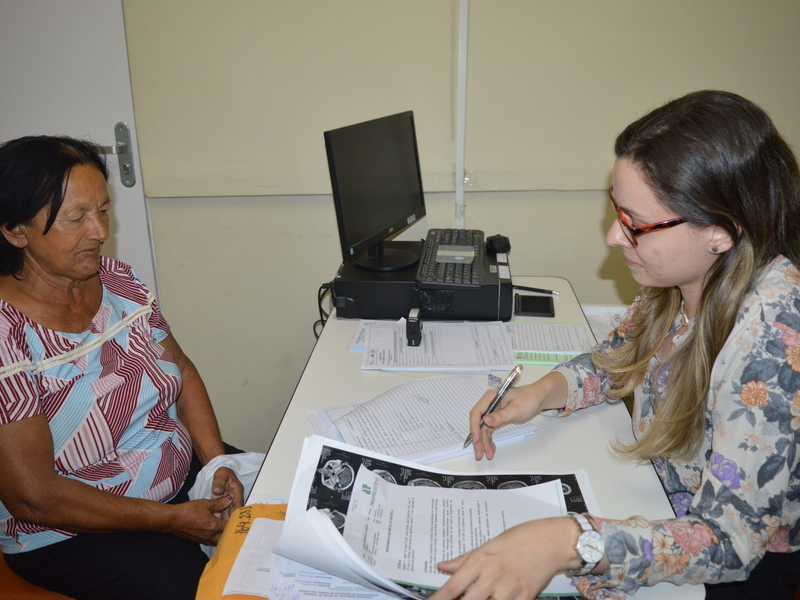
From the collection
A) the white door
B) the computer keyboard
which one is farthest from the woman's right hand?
the white door

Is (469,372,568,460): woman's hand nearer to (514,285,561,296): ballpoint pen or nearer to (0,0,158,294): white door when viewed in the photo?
(514,285,561,296): ballpoint pen

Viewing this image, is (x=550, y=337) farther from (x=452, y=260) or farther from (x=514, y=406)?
(x=514, y=406)

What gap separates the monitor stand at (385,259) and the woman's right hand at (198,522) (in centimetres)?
76

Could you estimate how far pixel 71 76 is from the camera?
6.89 ft

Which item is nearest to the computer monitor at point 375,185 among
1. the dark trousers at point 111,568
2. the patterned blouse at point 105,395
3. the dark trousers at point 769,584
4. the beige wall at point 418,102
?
the beige wall at point 418,102

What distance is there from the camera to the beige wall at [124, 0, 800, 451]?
6.39 ft

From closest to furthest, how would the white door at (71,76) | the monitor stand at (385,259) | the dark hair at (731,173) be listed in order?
the dark hair at (731,173) < the monitor stand at (385,259) < the white door at (71,76)

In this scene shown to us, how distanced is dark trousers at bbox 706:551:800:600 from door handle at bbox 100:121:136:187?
211cm

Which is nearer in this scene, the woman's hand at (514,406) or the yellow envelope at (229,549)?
the yellow envelope at (229,549)

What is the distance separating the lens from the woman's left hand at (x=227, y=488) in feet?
4.50

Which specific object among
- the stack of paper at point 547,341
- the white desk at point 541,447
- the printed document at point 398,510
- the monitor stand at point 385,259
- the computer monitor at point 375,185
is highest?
the computer monitor at point 375,185

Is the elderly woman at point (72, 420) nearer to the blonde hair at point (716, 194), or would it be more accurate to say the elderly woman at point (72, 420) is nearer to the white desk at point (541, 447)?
the white desk at point (541, 447)

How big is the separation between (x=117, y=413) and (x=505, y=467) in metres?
0.83

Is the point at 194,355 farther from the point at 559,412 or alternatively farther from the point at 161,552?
the point at 559,412
